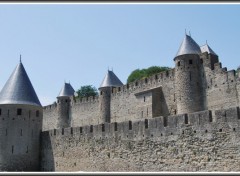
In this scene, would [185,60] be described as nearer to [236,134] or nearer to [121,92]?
[121,92]

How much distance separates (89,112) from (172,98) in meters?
11.6

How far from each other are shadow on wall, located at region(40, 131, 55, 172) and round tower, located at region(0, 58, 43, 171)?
0.91 feet

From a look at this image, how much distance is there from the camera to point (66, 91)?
41.5 meters

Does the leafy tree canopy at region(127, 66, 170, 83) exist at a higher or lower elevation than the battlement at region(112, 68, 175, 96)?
higher

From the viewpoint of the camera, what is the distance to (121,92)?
109 feet

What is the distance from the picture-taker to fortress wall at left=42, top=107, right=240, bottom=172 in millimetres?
13727

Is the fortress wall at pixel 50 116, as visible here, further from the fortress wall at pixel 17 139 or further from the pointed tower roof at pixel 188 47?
the pointed tower roof at pixel 188 47

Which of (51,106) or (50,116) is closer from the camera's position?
(50,116)

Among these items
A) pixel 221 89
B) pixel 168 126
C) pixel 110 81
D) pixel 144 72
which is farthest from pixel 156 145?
pixel 144 72

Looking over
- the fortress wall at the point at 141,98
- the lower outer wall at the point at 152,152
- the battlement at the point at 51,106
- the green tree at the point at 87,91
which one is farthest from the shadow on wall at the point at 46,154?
the green tree at the point at 87,91

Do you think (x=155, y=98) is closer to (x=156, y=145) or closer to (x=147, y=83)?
(x=147, y=83)

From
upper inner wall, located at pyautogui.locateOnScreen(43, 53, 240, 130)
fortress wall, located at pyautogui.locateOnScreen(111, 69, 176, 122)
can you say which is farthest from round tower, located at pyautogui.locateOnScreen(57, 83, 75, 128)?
fortress wall, located at pyautogui.locateOnScreen(111, 69, 176, 122)

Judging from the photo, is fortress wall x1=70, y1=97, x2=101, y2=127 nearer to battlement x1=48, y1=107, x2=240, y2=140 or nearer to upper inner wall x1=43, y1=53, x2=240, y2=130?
upper inner wall x1=43, y1=53, x2=240, y2=130

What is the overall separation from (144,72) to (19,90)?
26.4 metres
